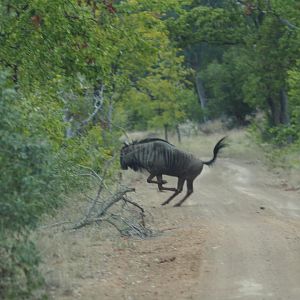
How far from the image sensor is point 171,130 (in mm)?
48812

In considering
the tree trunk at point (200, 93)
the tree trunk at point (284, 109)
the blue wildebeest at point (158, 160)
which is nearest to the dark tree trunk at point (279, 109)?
the tree trunk at point (284, 109)

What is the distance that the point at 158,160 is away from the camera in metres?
18.0

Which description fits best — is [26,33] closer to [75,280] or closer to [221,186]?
[75,280]

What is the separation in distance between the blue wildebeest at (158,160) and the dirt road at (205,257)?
2.92 feet

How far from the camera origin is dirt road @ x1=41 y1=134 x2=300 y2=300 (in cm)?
949

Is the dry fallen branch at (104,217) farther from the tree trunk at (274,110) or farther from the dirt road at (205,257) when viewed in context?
the tree trunk at (274,110)

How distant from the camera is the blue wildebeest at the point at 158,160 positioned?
58.4ft

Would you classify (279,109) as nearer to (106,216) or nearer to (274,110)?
(274,110)

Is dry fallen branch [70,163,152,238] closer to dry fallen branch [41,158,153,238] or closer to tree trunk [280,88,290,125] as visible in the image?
dry fallen branch [41,158,153,238]

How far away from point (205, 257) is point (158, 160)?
6.68 meters

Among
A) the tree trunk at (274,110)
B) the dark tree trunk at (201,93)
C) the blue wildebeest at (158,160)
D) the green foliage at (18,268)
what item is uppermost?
the green foliage at (18,268)

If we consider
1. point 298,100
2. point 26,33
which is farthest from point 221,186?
point 26,33

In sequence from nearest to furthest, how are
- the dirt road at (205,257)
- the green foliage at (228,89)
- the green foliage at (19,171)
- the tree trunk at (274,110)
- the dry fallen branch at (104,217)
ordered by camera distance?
the green foliage at (19,171), the dirt road at (205,257), the dry fallen branch at (104,217), the tree trunk at (274,110), the green foliage at (228,89)

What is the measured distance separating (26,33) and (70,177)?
2.57 m
